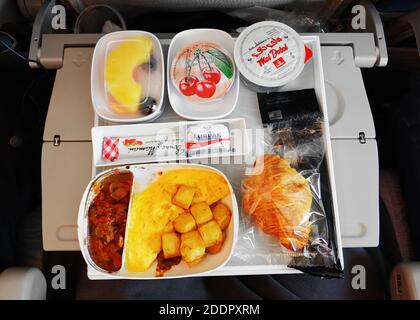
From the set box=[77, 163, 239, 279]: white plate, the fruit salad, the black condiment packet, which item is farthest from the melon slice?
the black condiment packet

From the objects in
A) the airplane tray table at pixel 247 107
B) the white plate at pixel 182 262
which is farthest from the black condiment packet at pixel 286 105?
the white plate at pixel 182 262

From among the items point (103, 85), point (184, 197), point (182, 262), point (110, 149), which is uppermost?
point (103, 85)

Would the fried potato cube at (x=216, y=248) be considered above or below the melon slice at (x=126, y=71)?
below

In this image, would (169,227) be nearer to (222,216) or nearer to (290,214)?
(222,216)

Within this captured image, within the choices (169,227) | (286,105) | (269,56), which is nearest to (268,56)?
(269,56)

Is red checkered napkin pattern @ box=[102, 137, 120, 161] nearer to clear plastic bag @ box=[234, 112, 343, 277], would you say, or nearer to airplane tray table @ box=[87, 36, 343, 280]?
airplane tray table @ box=[87, 36, 343, 280]

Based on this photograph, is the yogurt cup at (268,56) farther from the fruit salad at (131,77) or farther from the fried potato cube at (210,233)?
the fried potato cube at (210,233)
